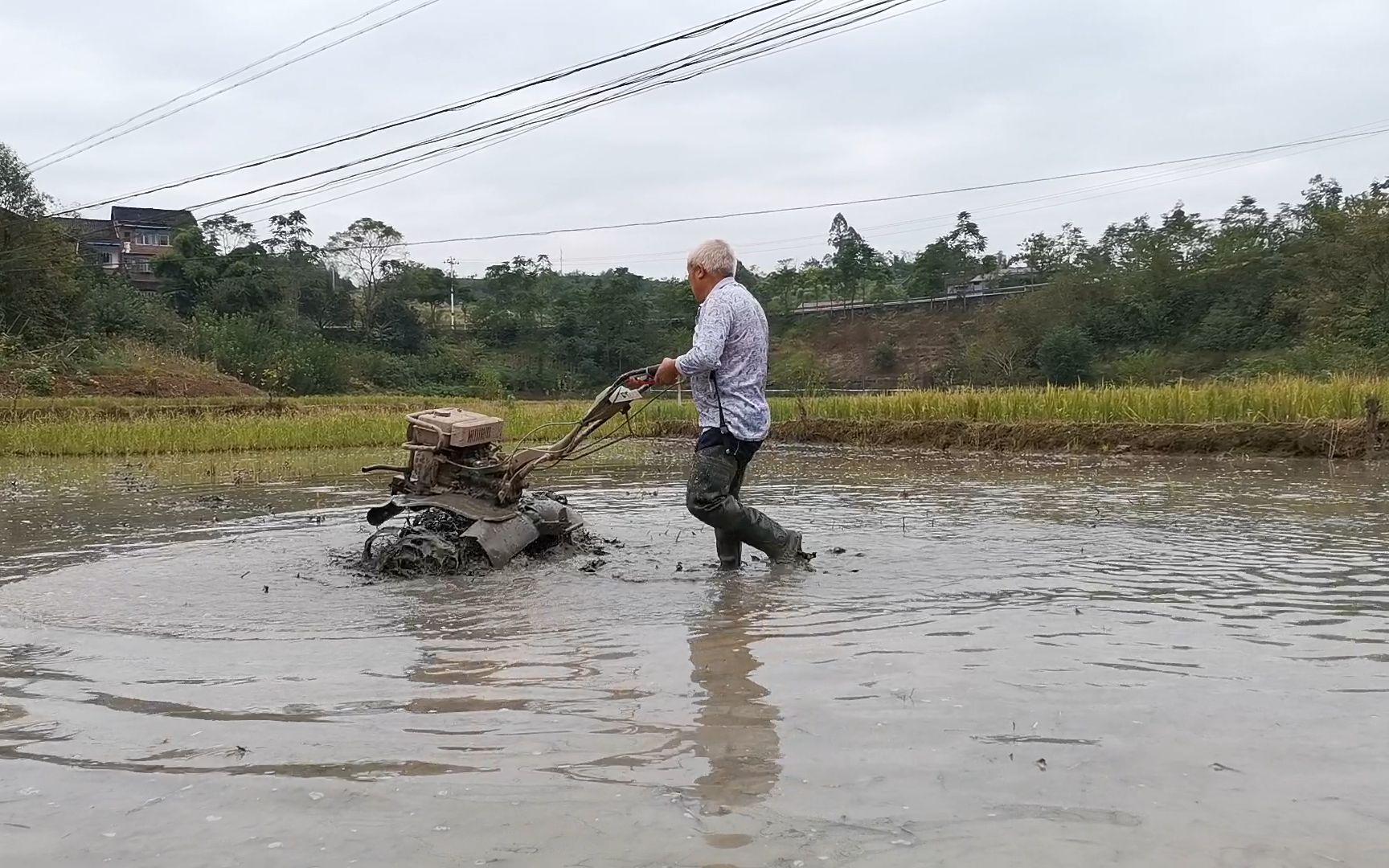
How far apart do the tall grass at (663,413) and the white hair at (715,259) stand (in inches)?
384

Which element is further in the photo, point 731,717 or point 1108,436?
point 1108,436

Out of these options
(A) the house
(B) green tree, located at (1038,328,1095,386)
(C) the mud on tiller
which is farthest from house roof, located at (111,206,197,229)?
(C) the mud on tiller

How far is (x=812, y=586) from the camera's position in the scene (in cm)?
497

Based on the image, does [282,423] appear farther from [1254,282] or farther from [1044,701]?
[1254,282]

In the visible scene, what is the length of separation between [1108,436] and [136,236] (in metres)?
60.9

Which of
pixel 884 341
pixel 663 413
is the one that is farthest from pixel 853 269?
pixel 663 413

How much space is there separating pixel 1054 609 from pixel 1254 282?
37073mm

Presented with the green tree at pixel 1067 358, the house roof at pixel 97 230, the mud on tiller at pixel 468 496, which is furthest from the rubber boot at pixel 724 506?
the house roof at pixel 97 230

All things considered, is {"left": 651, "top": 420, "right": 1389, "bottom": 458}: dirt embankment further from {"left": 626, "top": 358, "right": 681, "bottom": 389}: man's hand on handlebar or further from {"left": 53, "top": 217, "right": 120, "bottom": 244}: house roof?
{"left": 53, "top": 217, "right": 120, "bottom": 244}: house roof

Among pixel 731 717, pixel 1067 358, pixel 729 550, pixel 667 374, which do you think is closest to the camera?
pixel 731 717

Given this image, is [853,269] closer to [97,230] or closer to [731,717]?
[97,230]

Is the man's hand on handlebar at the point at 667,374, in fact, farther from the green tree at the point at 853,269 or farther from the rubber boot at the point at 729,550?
the green tree at the point at 853,269

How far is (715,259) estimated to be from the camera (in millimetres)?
5270

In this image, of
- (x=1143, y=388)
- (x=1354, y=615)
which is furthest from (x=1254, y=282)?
(x=1354, y=615)
